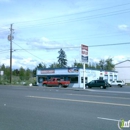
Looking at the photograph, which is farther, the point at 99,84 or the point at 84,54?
the point at 99,84

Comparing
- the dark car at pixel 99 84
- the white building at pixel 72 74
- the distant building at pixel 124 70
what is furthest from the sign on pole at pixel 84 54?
the distant building at pixel 124 70

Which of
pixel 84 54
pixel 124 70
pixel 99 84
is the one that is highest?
pixel 84 54

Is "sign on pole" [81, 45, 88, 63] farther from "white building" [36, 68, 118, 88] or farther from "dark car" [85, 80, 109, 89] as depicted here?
"white building" [36, 68, 118, 88]

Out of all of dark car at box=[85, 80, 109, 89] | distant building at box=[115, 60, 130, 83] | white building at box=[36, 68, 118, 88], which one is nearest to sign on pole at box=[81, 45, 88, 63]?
dark car at box=[85, 80, 109, 89]

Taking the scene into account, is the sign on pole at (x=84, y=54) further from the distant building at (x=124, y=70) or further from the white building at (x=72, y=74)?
the distant building at (x=124, y=70)

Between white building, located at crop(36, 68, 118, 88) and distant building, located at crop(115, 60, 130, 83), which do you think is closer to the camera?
white building, located at crop(36, 68, 118, 88)

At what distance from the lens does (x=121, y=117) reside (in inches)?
400

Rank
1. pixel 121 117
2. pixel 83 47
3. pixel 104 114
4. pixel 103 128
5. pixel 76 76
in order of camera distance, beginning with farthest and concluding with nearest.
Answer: pixel 76 76, pixel 83 47, pixel 104 114, pixel 121 117, pixel 103 128

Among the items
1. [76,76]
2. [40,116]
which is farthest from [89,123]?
[76,76]

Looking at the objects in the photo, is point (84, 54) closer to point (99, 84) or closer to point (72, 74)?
point (99, 84)

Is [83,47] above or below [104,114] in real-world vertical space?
above

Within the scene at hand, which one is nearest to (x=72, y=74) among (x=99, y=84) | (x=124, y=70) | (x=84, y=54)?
(x=99, y=84)

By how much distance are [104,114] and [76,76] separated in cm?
4764

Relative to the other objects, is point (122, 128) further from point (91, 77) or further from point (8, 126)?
point (91, 77)
